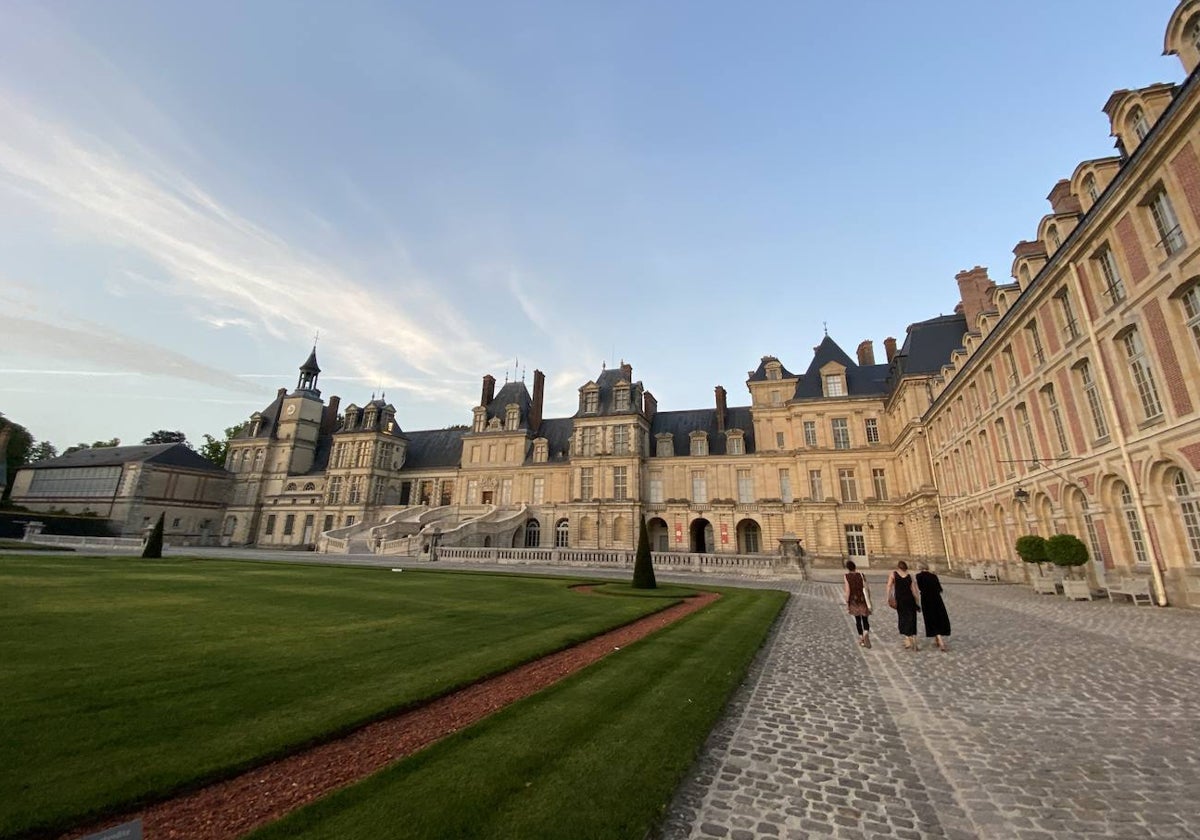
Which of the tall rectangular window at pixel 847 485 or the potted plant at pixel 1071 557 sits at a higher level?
the tall rectangular window at pixel 847 485

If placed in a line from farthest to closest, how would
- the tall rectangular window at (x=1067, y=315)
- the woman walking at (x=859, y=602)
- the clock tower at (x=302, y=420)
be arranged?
the clock tower at (x=302, y=420)
the tall rectangular window at (x=1067, y=315)
the woman walking at (x=859, y=602)

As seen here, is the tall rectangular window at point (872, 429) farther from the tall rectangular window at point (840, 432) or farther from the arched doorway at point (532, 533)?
the arched doorway at point (532, 533)

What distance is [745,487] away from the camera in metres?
38.3

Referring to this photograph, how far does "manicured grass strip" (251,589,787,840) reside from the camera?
10.1 ft

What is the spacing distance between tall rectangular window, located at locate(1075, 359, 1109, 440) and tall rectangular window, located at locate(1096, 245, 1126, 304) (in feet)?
7.22

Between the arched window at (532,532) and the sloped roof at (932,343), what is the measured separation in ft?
94.0

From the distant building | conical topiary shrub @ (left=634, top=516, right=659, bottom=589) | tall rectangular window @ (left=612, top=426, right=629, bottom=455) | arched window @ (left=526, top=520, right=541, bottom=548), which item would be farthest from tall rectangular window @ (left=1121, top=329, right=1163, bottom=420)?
the distant building

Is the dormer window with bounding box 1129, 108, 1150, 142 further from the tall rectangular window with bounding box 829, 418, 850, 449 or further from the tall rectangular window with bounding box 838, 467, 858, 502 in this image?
the tall rectangular window with bounding box 838, 467, 858, 502

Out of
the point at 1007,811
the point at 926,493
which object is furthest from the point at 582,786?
the point at 926,493

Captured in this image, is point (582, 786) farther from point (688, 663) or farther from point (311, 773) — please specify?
point (688, 663)

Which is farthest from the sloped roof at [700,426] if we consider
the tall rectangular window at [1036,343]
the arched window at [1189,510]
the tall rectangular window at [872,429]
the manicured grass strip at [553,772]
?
Answer: the manicured grass strip at [553,772]

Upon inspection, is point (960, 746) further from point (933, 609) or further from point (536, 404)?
point (536, 404)

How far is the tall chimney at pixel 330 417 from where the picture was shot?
55.2 metres

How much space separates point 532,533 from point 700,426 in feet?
54.9
